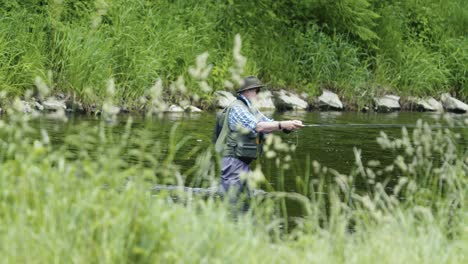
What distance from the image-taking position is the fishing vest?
885 centimetres

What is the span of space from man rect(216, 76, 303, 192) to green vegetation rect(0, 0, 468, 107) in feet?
24.8

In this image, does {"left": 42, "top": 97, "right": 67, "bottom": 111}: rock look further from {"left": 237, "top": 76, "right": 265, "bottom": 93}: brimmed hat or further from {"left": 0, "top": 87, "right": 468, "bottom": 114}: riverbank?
{"left": 237, "top": 76, "right": 265, "bottom": 93}: brimmed hat

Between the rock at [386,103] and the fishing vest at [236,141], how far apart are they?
14.8m

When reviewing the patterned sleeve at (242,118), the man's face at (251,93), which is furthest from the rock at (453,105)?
the patterned sleeve at (242,118)

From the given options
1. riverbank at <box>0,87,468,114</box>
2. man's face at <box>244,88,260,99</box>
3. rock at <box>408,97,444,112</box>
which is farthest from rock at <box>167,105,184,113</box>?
man's face at <box>244,88,260,99</box>

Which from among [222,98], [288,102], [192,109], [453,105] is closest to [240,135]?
[192,109]

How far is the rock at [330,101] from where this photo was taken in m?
22.6

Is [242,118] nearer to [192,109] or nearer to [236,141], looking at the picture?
[236,141]

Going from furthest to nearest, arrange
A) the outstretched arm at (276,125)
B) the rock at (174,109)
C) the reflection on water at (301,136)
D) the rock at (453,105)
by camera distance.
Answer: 1. the rock at (453,105)
2. the rock at (174,109)
3. the reflection on water at (301,136)
4. the outstretched arm at (276,125)

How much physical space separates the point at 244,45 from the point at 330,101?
228cm

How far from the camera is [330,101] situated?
894 inches

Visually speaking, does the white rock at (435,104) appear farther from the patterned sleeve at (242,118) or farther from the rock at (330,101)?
the patterned sleeve at (242,118)

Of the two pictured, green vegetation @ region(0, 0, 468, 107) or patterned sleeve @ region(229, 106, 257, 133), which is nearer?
patterned sleeve @ region(229, 106, 257, 133)

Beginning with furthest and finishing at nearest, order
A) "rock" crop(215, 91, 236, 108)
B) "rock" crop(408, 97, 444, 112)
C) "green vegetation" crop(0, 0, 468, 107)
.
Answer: "rock" crop(408, 97, 444, 112) < "rock" crop(215, 91, 236, 108) < "green vegetation" crop(0, 0, 468, 107)
